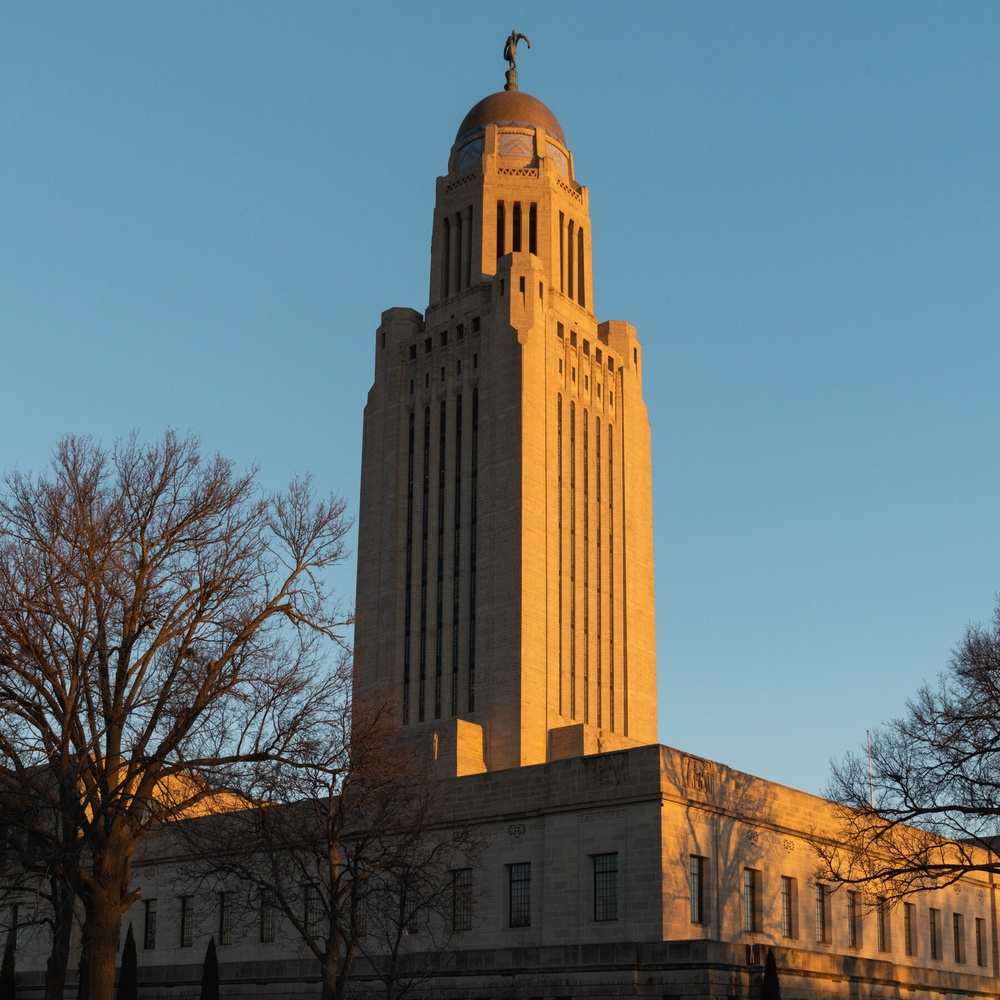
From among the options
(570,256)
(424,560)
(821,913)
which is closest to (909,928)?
(821,913)

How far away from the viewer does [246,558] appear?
31.0 meters

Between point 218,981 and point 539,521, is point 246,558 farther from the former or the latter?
point 539,521

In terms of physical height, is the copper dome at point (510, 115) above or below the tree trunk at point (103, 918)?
above

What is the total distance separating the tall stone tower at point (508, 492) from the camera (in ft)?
215

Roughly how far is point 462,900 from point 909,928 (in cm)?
1888

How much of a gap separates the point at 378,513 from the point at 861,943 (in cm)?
3492

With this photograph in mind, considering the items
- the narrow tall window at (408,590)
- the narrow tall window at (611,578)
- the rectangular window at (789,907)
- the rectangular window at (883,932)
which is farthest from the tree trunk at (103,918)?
the narrow tall window at (611,578)

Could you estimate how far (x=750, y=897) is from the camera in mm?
44219

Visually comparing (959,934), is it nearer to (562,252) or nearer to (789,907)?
(789,907)

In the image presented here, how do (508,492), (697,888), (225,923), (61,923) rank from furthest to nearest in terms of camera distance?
(508,492) → (225,923) → (697,888) → (61,923)

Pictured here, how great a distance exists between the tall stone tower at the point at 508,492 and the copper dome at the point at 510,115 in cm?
36

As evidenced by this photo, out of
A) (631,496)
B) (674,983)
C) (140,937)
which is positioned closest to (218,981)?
(140,937)

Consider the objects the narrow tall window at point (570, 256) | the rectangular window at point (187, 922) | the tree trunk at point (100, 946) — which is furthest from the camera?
the narrow tall window at point (570, 256)

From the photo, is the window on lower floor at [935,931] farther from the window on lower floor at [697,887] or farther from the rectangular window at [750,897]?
the window on lower floor at [697,887]
